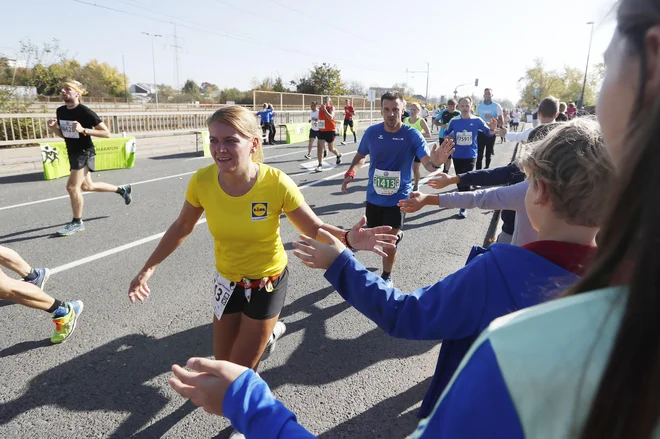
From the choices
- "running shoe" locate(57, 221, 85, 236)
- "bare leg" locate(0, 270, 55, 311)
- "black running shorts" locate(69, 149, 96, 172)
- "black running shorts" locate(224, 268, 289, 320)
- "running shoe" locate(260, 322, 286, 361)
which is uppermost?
"black running shorts" locate(69, 149, 96, 172)

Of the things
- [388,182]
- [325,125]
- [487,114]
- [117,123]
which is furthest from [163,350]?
[117,123]

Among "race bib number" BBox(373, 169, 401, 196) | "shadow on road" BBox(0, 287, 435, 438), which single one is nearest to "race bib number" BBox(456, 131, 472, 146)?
"race bib number" BBox(373, 169, 401, 196)

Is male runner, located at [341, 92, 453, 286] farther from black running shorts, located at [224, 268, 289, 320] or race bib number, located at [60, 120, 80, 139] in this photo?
race bib number, located at [60, 120, 80, 139]

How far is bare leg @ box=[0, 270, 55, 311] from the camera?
3.31 metres

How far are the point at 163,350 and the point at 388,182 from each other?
2.91 meters

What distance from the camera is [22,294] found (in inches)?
135

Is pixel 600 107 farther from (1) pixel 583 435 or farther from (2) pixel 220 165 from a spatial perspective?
(2) pixel 220 165

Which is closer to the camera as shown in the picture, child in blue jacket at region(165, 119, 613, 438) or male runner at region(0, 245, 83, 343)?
child in blue jacket at region(165, 119, 613, 438)

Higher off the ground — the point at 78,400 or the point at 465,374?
the point at 465,374

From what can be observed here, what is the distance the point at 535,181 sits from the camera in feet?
4.63

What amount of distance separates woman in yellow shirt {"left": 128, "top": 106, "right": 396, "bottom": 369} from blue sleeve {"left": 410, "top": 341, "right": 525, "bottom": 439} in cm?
211

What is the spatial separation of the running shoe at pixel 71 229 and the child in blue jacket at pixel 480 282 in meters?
5.88

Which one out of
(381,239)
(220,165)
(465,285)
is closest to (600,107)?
(465,285)

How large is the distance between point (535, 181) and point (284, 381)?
98.2 inches
